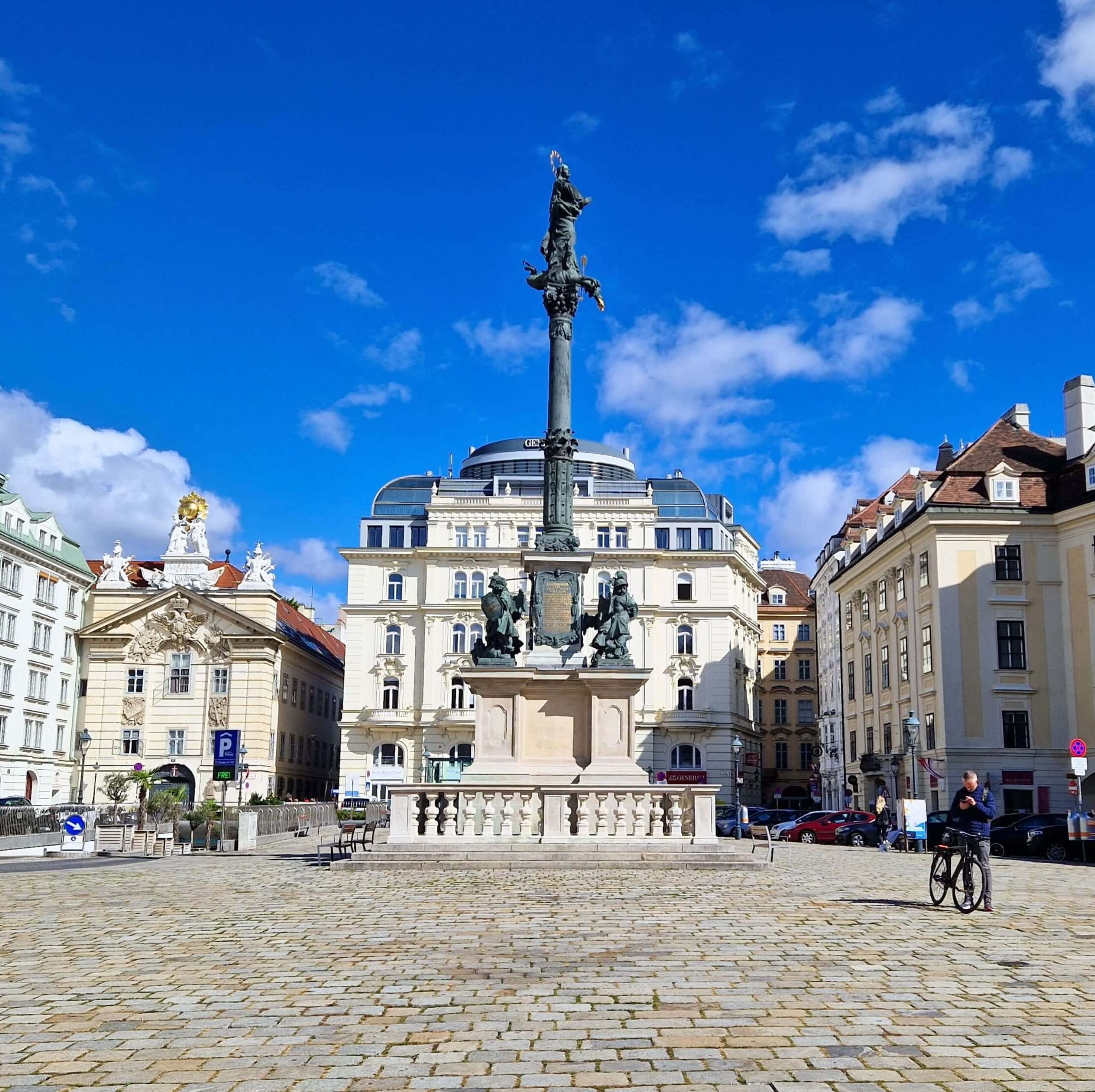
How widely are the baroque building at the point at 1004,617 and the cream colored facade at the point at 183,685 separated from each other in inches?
1315

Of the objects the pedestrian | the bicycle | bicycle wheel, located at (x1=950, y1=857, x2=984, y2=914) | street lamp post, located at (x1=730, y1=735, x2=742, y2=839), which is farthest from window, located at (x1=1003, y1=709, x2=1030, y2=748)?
bicycle wheel, located at (x1=950, y1=857, x2=984, y2=914)

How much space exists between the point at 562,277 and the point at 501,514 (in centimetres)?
3965

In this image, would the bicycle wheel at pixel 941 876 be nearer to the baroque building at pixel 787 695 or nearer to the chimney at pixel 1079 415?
the chimney at pixel 1079 415

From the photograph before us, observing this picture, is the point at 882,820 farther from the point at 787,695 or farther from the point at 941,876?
the point at 787,695

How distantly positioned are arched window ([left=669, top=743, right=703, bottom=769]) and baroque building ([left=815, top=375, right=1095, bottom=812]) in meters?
15.4

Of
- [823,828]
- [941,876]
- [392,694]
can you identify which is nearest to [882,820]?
[823,828]

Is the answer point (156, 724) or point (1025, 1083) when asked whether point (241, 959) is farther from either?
point (156, 724)

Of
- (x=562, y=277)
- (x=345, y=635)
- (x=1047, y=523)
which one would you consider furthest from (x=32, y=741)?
(x=1047, y=523)

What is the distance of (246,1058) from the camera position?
7.08 m

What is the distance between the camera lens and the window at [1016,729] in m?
46.4

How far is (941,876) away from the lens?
1593 cm

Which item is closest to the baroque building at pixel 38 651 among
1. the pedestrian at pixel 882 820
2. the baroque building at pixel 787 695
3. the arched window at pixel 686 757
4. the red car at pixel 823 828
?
the arched window at pixel 686 757

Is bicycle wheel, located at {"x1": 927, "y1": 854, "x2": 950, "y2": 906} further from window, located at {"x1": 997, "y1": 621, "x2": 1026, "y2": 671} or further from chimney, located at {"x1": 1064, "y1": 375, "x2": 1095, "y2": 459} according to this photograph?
chimney, located at {"x1": 1064, "y1": 375, "x2": 1095, "y2": 459}

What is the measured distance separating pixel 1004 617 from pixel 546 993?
1665 inches
